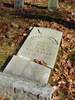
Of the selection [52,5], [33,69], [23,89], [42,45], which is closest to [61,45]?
[42,45]

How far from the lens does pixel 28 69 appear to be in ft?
16.8

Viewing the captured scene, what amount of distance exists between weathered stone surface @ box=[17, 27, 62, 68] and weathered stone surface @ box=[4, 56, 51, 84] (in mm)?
219

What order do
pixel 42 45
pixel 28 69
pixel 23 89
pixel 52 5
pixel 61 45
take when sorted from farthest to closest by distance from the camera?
1. pixel 52 5
2. pixel 61 45
3. pixel 42 45
4. pixel 28 69
5. pixel 23 89

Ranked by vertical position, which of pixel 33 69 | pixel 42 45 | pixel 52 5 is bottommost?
pixel 33 69

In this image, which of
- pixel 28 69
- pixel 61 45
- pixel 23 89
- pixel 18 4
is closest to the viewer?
pixel 23 89

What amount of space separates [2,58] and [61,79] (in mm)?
1213

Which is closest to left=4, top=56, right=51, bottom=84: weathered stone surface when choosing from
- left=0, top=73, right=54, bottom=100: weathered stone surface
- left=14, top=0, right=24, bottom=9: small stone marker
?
left=0, top=73, right=54, bottom=100: weathered stone surface

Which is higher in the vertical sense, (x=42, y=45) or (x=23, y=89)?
(x=42, y=45)

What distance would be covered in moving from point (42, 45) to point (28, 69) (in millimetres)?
1028

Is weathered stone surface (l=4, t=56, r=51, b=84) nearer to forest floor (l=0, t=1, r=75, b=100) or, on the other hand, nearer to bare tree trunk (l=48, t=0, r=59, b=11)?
forest floor (l=0, t=1, r=75, b=100)

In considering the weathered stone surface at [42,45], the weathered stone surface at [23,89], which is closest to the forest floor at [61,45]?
the weathered stone surface at [42,45]

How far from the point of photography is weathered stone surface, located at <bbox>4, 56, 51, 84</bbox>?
4.94 m

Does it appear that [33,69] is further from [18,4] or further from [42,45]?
[18,4]

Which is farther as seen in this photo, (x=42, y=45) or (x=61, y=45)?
(x=61, y=45)
